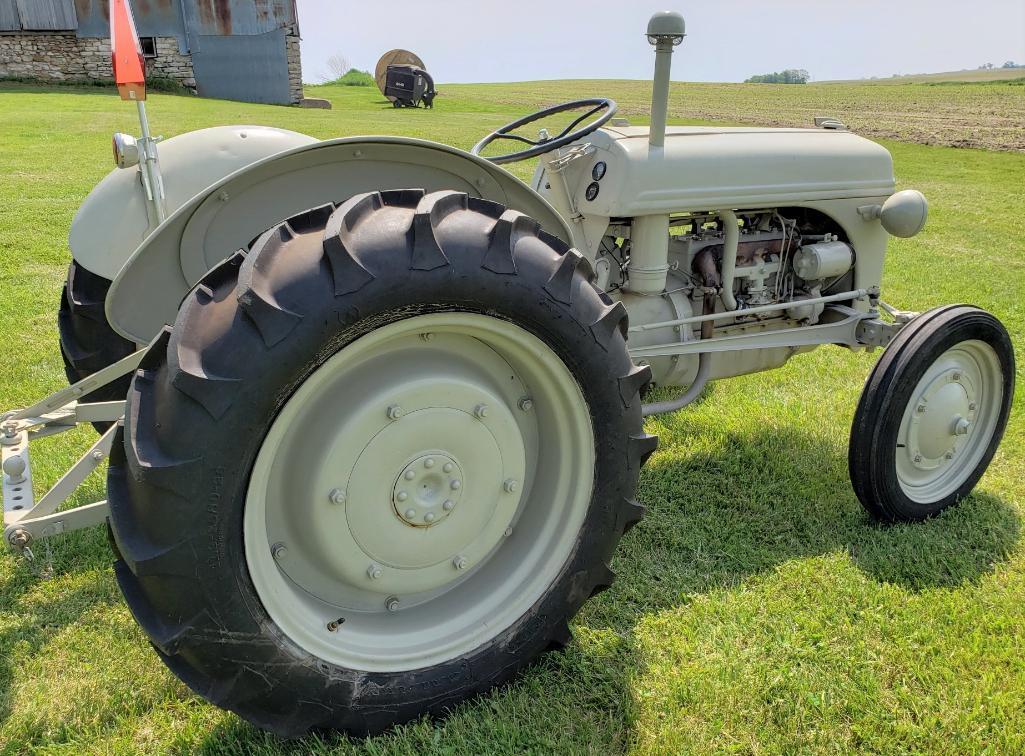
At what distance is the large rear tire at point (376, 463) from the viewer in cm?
140

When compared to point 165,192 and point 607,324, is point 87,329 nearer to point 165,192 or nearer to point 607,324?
point 165,192

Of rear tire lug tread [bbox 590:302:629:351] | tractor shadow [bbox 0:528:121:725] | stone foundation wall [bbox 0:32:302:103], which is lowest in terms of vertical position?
tractor shadow [bbox 0:528:121:725]

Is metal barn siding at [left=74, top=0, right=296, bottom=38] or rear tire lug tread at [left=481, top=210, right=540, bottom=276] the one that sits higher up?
metal barn siding at [left=74, top=0, right=296, bottom=38]

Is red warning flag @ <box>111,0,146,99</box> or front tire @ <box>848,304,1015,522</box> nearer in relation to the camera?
red warning flag @ <box>111,0,146,99</box>

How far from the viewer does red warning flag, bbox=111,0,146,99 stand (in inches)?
77.5

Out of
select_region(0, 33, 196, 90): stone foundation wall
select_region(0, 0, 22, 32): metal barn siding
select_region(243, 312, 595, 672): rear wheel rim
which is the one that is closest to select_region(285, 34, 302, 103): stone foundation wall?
select_region(0, 33, 196, 90): stone foundation wall

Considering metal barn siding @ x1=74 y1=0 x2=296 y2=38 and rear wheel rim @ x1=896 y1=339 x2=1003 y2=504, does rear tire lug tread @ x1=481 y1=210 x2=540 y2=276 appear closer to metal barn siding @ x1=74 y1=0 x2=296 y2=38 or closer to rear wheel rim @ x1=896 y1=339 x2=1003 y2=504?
rear wheel rim @ x1=896 y1=339 x2=1003 y2=504

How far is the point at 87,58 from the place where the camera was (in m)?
21.6

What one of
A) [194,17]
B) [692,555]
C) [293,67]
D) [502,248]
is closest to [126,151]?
[502,248]

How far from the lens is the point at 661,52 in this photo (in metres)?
2.40

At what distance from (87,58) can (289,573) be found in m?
24.7

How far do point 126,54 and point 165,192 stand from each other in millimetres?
469

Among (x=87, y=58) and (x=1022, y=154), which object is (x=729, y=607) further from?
(x=87, y=58)

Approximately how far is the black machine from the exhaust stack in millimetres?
23414
